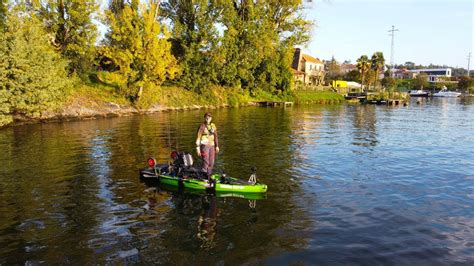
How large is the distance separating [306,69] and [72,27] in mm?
78726

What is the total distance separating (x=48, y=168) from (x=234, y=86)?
180ft

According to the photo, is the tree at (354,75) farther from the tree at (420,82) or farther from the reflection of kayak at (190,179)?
the reflection of kayak at (190,179)

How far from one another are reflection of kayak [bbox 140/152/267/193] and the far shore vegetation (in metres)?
23.1

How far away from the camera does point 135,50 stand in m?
48.7

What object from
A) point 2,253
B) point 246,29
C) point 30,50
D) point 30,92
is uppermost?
point 246,29

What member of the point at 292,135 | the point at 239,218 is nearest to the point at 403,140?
the point at 292,135

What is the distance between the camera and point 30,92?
113 ft

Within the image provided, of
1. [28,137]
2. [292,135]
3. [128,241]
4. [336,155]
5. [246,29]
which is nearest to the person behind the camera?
[128,241]

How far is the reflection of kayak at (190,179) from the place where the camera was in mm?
14477

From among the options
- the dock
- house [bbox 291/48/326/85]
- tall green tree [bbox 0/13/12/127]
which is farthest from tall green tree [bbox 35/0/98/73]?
house [bbox 291/48/326/85]

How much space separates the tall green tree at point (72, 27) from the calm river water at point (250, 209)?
83.4 feet

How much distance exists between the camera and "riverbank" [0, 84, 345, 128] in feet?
137

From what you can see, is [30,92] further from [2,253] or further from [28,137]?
[2,253]

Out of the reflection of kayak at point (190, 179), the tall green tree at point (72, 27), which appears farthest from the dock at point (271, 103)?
the reflection of kayak at point (190, 179)
